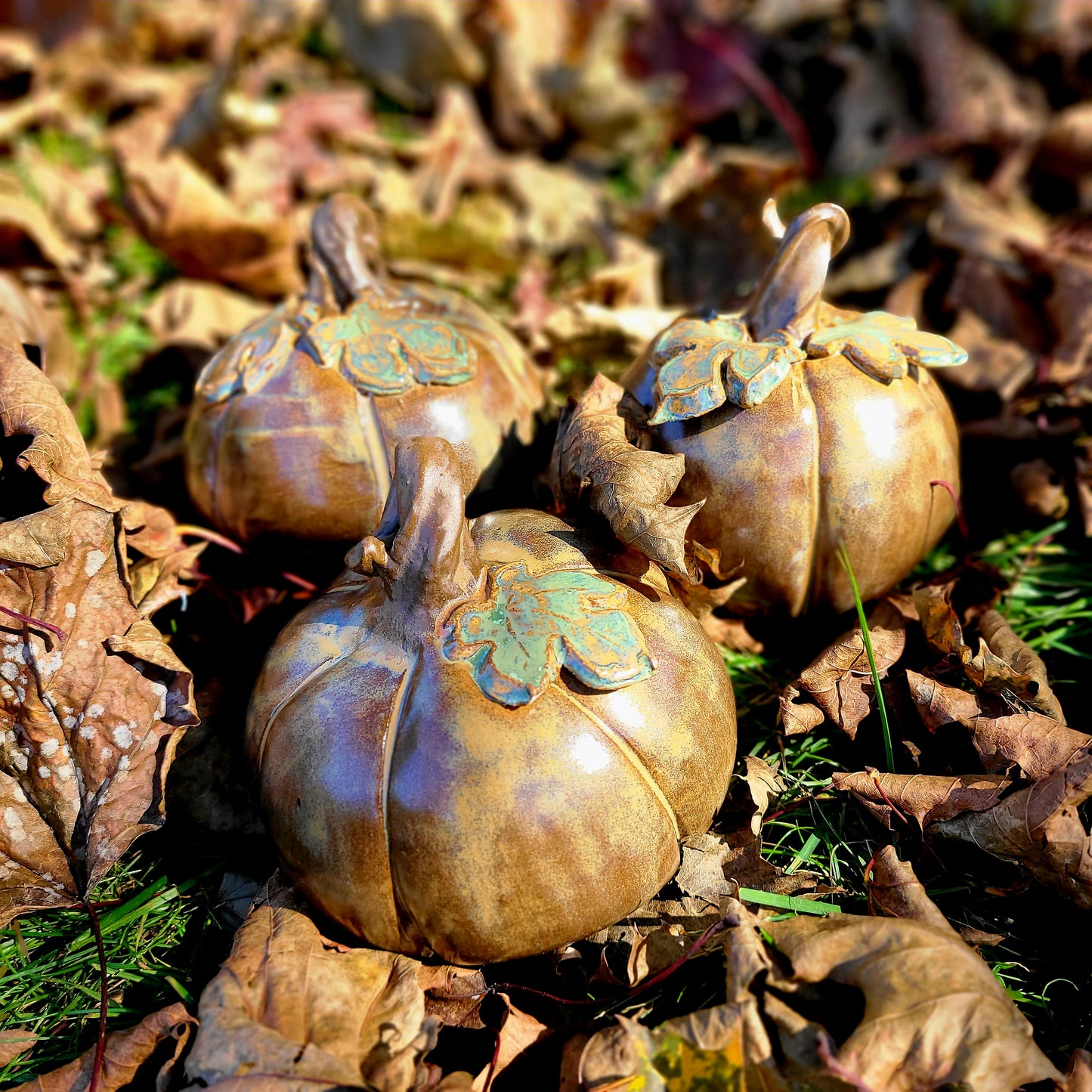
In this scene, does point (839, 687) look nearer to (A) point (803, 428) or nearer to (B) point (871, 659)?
(B) point (871, 659)

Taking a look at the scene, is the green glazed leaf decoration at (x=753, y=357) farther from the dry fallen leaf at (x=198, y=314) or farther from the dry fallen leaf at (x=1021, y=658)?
the dry fallen leaf at (x=198, y=314)

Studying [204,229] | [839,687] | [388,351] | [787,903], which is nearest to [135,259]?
[204,229]

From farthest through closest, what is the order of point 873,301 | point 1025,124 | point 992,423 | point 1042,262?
point 1025,124 → point 873,301 → point 1042,262 → point 992,423

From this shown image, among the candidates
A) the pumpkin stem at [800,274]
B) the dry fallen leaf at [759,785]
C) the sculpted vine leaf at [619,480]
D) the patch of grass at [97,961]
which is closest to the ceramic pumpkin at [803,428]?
the pumpkin stem at [800,274]

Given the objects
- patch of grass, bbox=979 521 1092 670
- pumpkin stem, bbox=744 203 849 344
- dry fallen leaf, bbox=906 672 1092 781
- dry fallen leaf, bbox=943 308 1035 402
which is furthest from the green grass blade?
dry fallen leaf, bbox=943 308 1035 402

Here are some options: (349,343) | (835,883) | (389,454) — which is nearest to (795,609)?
(835,883)

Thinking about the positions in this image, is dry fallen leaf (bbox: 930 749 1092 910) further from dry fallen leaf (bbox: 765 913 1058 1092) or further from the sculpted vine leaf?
the sculpted vine leaf

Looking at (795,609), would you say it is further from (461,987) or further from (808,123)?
(808,123)
